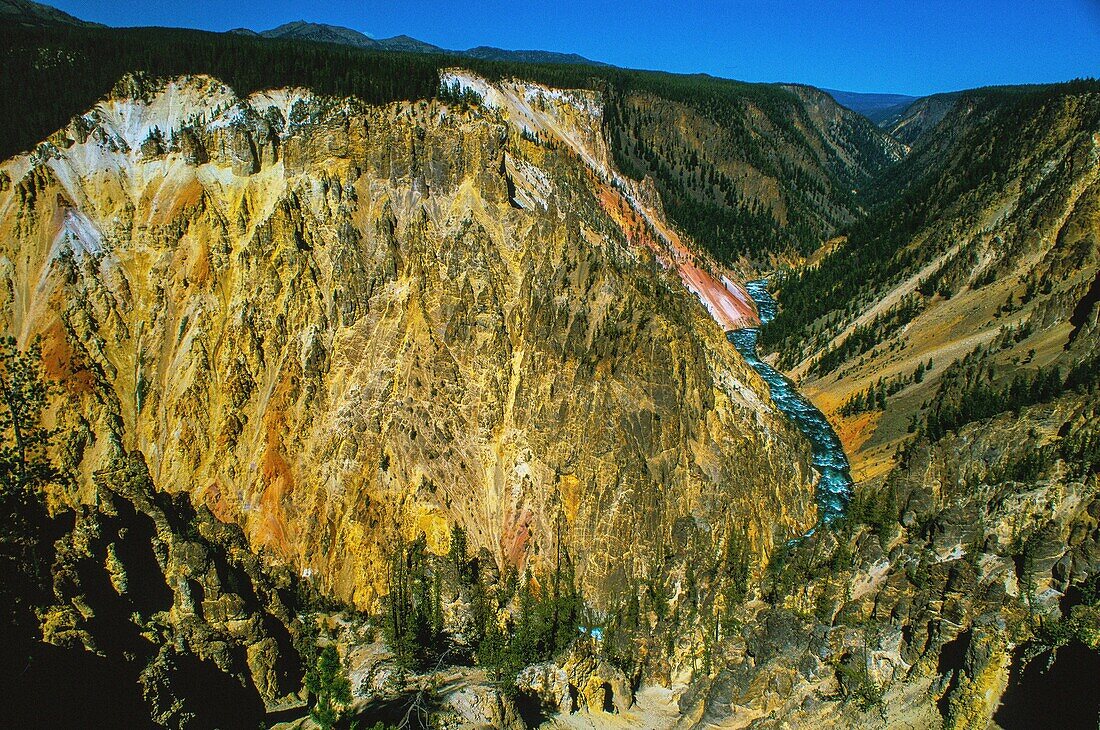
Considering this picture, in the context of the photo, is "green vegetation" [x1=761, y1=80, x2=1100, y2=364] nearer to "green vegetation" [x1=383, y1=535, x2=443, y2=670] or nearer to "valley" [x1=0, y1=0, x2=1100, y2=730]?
"valley" [x1=0, y1=0, x2=1100, y2=730]

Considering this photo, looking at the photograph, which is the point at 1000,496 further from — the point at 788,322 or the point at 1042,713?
the point at 788,322

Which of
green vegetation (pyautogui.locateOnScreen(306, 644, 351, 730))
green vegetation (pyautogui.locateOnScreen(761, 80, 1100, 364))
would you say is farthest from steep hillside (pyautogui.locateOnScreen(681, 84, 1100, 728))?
green vegetation (pyautogui.locateOnScreen(306, 644, 351, 730))

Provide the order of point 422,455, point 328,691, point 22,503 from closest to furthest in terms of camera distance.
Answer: point 22,503 → point 328,691 → point 422,455

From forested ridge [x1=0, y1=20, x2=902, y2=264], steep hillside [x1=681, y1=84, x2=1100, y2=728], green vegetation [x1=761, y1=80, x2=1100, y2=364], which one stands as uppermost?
forested ridge [x1=0, y1=20, x2=902, y2=264]

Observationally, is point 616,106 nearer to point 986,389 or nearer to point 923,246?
point 923,246

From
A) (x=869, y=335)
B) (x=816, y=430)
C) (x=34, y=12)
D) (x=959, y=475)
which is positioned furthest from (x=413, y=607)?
(x=34, y=12)

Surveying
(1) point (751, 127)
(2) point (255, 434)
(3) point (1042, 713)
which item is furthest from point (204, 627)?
(1) point (751, 127)
